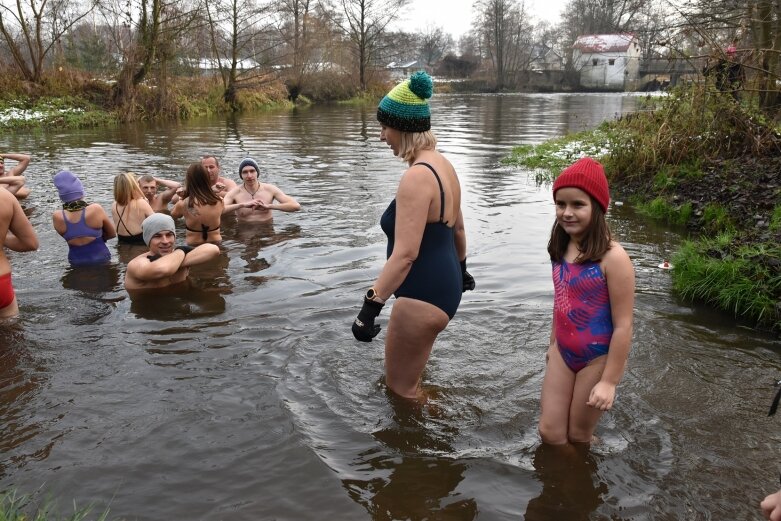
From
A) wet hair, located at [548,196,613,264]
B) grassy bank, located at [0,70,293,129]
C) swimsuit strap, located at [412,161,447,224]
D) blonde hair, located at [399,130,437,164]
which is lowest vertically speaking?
wet hair, located at [548,196,613,264]

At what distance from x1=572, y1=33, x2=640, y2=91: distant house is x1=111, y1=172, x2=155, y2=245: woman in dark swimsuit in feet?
242

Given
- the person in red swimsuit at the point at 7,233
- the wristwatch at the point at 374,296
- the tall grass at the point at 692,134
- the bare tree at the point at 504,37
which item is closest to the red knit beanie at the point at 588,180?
the wristwatch at the point at 374,296

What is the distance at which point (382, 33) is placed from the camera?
55.5 m

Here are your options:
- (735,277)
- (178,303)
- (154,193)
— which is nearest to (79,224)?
(178,303)

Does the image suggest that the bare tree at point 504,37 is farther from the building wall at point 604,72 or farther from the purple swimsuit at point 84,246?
the purple swimsuit at point 84,246

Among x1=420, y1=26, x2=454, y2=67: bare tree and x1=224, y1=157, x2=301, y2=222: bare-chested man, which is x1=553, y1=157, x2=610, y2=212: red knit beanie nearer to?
x1=224, y1=157, x2=301, y2=222: bare-chested man

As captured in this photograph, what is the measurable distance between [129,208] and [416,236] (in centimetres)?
568

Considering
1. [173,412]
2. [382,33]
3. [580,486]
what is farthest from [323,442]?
[382,33]

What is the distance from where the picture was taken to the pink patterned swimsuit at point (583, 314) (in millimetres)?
3285

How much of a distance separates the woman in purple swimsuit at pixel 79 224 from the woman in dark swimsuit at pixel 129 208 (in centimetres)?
44

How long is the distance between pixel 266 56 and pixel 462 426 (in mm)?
42507

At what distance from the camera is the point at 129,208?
312 inches

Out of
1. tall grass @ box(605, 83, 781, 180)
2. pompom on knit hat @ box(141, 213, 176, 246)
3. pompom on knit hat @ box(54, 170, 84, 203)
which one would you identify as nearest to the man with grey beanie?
pompom on knit hat @ box(141, 213, 176, 246)

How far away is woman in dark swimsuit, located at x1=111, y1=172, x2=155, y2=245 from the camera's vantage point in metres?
7.75
